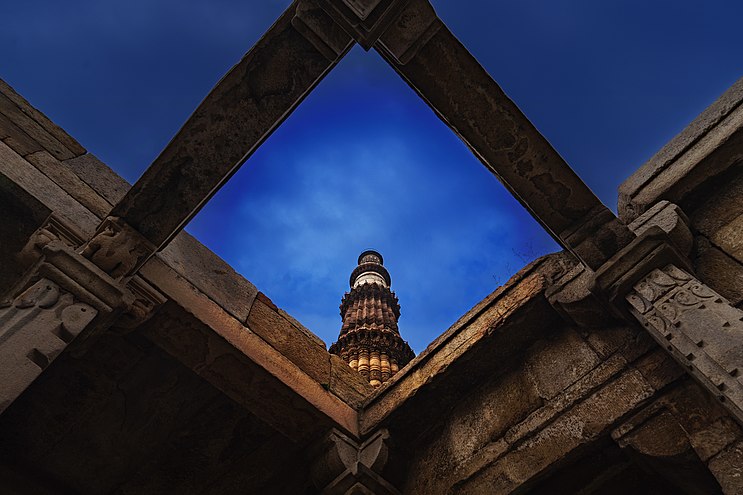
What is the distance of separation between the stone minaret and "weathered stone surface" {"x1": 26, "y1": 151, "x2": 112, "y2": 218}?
801cm

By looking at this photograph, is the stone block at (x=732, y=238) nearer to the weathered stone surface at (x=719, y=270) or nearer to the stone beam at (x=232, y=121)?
the weathered stone surface at (x=719, y=270)

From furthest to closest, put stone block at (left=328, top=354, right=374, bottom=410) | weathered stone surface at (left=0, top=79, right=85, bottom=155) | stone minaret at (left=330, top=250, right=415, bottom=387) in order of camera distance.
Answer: stone minaret at (left=330, top=250, right=415, bottom=387) → stone block at (left=328, top=354, right=374, bottom=410) → weathered stone surface at (left=0, top=79, right=85, bottom=155)

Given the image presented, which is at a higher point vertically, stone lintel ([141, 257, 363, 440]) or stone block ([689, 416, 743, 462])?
stone lintel ([141, 257, 363, 440])

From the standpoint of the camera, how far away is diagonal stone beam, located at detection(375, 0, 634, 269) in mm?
3252

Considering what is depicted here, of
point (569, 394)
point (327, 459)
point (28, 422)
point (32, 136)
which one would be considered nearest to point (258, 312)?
point (327, 459)

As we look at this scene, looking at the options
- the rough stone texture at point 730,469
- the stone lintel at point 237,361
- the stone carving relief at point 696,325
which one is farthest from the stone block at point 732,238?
the stone lintel at point 237,361

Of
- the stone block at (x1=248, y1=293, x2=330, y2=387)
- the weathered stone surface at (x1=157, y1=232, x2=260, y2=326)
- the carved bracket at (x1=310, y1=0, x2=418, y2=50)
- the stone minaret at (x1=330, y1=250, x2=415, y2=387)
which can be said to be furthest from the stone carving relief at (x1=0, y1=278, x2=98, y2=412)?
the stone minaret at (x1=330, y1=250, x2=415, y2=387)

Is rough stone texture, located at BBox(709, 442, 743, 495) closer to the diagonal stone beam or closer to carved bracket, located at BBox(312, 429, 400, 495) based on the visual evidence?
the diagonal stone beam

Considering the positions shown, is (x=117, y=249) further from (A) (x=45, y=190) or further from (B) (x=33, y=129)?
(B) (x=33, y=129)

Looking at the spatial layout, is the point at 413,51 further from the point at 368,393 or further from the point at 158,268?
the point at 368,393

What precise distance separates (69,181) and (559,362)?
3514mm

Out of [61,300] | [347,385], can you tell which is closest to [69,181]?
[61,300]

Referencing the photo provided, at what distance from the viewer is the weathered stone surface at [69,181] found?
3623 mm

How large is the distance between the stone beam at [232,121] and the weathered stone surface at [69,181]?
0.56 metres
